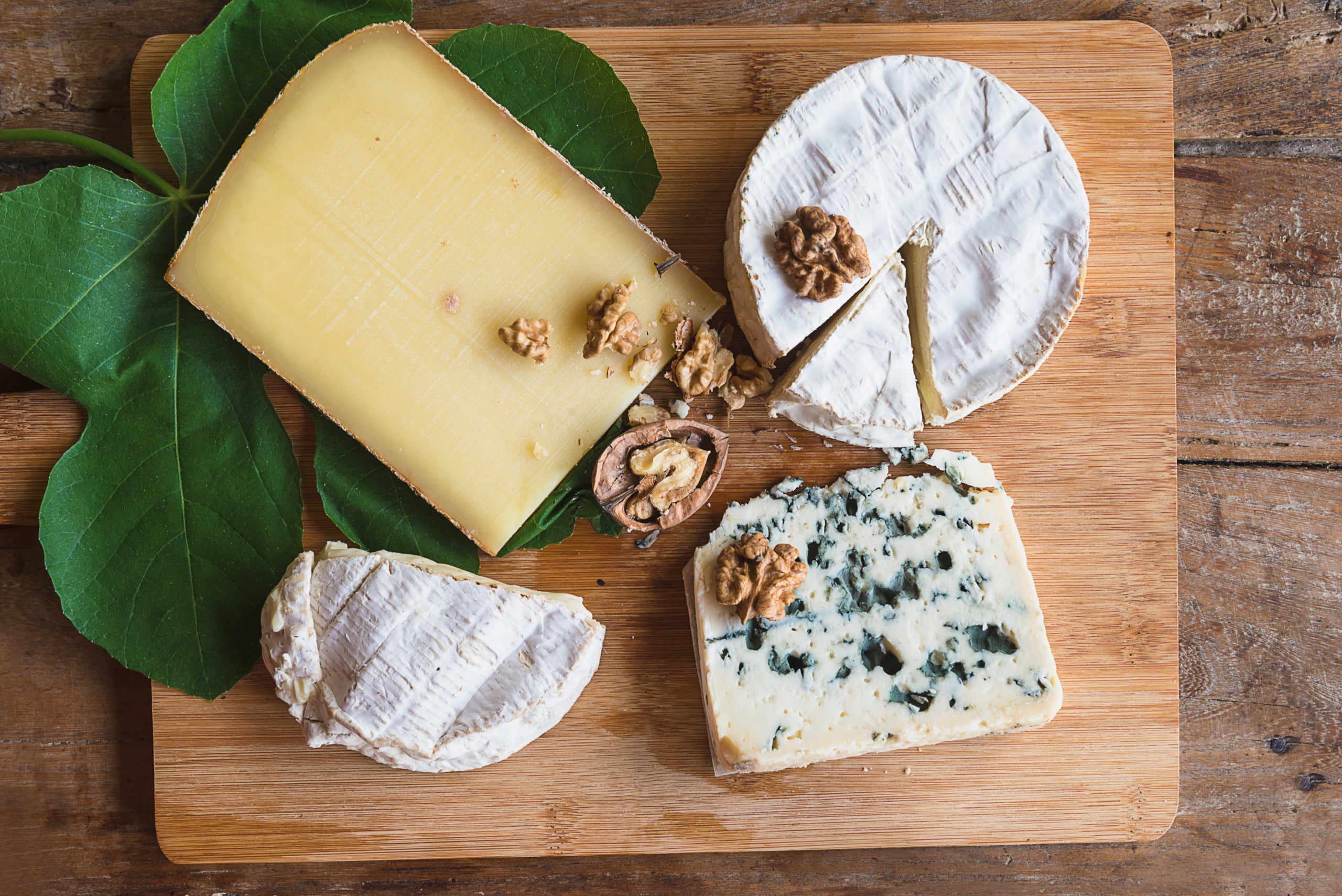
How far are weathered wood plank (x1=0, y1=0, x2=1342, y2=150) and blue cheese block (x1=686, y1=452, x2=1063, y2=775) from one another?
116 cm

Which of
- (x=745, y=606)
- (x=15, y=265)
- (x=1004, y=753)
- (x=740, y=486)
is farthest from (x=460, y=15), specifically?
(x=1004, y=753)

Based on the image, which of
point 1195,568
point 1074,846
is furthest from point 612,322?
point 1074,846

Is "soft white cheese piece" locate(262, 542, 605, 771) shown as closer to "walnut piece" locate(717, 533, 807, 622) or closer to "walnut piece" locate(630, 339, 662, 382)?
"walnut piece" locate(717, 533, 807, 622)

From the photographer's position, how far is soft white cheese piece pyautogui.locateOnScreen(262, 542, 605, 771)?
6.07ft

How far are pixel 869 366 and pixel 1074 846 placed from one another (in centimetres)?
143

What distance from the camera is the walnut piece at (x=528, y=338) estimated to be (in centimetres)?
192

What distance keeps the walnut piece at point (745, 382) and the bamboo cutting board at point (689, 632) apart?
2.8 inches

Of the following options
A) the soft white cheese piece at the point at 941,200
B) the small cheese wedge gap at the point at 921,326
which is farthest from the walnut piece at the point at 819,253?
the small cheese wedge gap at the point at 921,326

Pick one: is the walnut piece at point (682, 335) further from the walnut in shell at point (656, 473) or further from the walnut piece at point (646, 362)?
the walnut in shell at point (656, 473)

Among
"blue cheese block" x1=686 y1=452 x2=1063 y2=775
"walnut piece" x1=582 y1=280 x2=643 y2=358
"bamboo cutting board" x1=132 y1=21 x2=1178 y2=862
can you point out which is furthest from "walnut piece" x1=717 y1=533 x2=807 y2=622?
"walnut piece" x1=582 y1=280 x2=643 y2=358

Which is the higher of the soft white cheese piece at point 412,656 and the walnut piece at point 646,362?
the walnut piece at point 646,362

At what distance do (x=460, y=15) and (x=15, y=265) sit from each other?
121 centimetres

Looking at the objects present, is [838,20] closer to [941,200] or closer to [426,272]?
[941,200]

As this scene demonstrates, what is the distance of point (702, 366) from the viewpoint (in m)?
1.99
